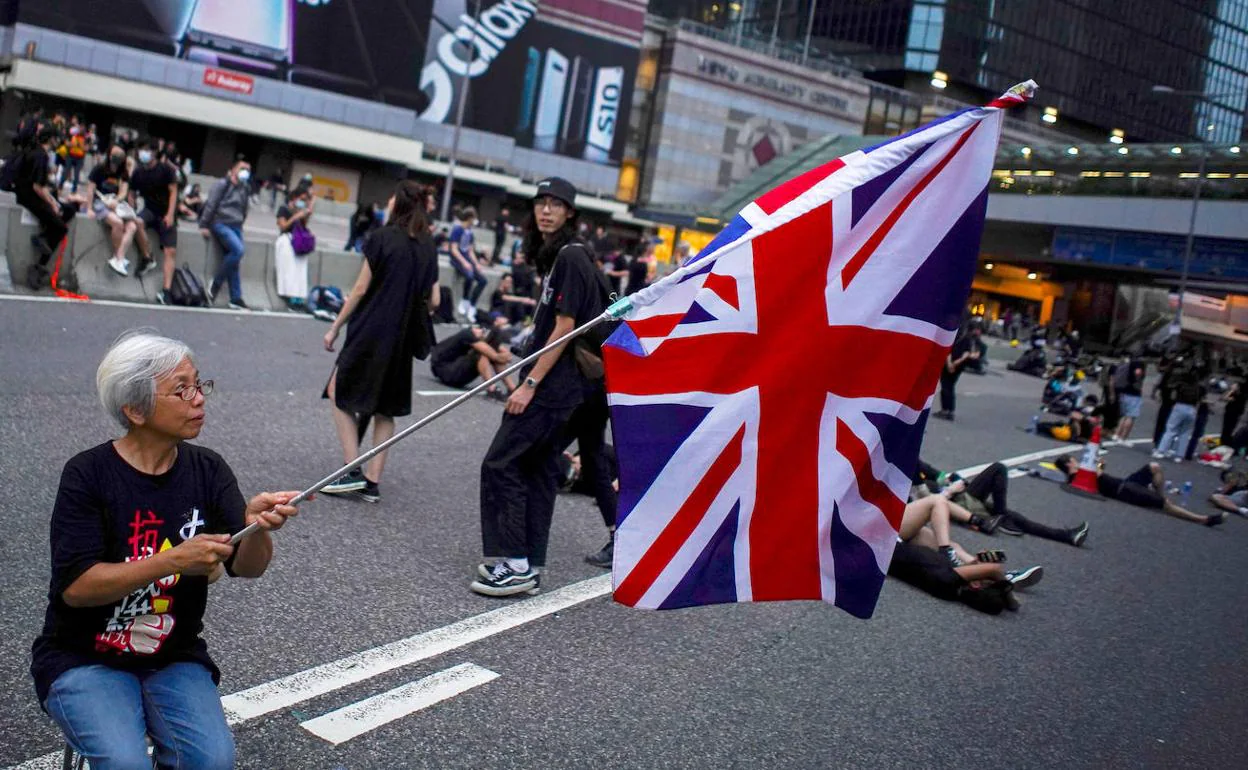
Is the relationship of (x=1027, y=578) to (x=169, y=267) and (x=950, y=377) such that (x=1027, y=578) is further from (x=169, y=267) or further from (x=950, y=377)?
(x=950, y=377)

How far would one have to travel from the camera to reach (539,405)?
580 centimetres

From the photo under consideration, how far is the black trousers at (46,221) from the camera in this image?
12984 millimetres

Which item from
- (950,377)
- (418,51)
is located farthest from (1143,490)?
(418,51)

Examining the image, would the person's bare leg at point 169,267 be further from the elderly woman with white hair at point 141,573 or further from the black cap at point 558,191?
the elderly woman with white hair at point 141,573

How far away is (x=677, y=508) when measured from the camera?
11.9 ft

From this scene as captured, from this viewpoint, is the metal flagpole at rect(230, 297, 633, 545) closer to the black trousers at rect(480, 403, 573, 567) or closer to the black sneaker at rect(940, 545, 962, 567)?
the black trousers at rect(480, 403, 573, 567)

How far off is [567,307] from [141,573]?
10.0 feet

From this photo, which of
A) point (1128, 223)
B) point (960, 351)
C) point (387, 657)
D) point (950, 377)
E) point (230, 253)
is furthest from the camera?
point (1128, 223)

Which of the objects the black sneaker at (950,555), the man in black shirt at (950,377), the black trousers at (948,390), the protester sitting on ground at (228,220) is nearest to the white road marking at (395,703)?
the black sneaker at (950,555)

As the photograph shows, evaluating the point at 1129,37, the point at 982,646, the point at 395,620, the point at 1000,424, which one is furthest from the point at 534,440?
the point at 1129,37

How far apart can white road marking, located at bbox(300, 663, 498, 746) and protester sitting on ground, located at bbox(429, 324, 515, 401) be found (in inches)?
300

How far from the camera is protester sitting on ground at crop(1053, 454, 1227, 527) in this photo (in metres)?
12.9

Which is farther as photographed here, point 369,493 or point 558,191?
point 369,493

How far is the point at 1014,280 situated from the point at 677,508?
2785 inches
